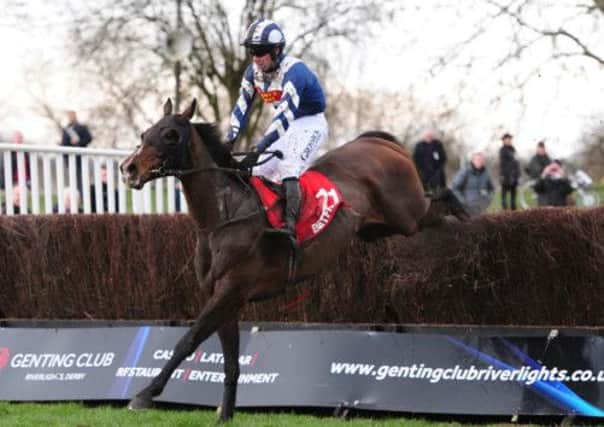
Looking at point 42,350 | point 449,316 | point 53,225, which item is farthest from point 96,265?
point 449,316

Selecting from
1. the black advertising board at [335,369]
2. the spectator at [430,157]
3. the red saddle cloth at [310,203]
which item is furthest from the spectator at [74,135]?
the red saddle cloth at [310,203]

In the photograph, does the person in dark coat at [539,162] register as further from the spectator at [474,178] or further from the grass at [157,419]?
the grass at [157,419]

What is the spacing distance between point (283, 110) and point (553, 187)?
1015cm

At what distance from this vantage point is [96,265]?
981 centimetres

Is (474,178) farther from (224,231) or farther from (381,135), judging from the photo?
(224,231)

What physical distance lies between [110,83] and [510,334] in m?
17.7

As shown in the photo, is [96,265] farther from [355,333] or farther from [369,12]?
[369,12]

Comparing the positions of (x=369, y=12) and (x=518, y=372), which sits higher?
(x=369, y=12)

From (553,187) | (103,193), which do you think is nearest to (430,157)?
(553,187)

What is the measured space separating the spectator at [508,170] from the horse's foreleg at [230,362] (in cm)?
1061

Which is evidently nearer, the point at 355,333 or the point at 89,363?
the point at 355,333

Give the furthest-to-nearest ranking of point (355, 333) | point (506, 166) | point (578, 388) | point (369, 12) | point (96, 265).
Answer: point (369, 12), point (506, 166), point (96, 265), point (355, 333), point (578, 388)

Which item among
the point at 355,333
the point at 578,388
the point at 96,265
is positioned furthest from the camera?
the point at 96,265

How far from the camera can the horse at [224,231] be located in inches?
279
